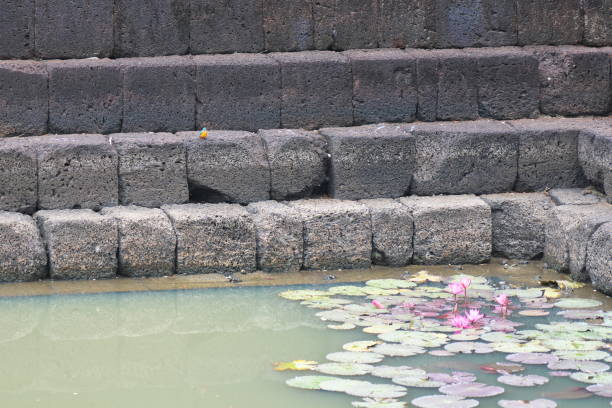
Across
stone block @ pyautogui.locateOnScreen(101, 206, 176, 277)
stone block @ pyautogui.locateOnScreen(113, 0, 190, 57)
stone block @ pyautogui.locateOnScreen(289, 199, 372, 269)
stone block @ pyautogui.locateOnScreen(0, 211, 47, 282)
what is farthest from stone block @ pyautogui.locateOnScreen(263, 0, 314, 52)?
stone block @ pyautogui.locateOnScreen(0, 211, 47, 282)

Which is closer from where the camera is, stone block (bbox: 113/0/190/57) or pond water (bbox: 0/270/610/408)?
pond water (bbox: 0/270/610/408)

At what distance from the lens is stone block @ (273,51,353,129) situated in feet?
22.7

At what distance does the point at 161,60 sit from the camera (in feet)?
22.4

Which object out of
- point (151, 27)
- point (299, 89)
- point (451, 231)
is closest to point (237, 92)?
point (299, 89)

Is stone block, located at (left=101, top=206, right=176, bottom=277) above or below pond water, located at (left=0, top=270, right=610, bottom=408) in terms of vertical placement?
above

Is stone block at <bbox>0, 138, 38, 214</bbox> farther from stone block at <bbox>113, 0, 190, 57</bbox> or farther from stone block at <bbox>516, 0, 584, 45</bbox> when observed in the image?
stone block at <bbox>516, 0, 584, 45</bbox>

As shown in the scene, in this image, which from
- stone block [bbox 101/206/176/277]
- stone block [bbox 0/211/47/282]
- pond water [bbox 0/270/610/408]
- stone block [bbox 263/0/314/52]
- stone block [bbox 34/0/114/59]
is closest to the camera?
pond water [bbox 0/270/610/408]

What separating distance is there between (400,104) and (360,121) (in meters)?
0.27

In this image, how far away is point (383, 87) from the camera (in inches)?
278

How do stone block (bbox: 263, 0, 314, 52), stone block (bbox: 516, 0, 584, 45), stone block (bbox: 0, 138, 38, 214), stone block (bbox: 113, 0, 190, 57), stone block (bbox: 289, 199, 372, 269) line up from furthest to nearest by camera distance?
stone block (bbox: 516, 0, 584, 45) < stone block (bbox: 263, 0, 314, 52) < stone block (bbox: 113, 0, 190, 57) < stone block (bbox: 289, 199, 372, 269) < stone block (bbox: 0, 138, 38, 214)

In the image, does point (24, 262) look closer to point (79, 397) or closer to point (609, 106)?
point (79, 397)

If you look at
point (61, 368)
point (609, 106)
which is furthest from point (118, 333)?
point (609, 106)

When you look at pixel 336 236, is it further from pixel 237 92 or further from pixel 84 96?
pixel 84 96

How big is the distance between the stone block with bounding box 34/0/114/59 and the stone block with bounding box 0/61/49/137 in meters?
0.22
